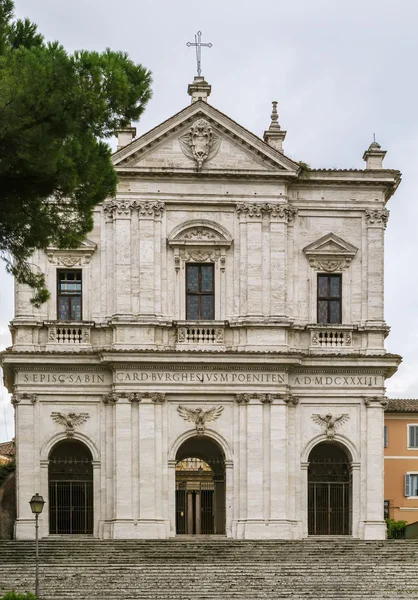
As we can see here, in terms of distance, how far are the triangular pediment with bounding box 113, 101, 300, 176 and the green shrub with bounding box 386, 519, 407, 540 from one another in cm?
1480

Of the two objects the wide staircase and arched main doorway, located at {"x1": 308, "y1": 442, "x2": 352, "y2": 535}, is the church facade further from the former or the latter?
the wide staircase

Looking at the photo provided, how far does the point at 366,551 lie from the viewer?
138 ft

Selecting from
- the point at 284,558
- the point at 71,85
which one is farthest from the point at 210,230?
the point at 71,85

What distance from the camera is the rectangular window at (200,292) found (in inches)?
1831

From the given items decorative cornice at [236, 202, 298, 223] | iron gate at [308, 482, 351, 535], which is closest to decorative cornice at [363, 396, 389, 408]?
iron gate at [308, 482, 351, 535]

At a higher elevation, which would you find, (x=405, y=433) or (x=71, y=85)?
(x=71, y=85)

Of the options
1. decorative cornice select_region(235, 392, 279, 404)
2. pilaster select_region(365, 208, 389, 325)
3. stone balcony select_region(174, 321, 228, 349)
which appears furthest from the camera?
pilaster select_region(365, 208, 389, 325)

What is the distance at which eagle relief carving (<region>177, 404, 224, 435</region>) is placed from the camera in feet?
150

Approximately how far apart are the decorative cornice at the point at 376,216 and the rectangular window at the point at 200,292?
5.85 m

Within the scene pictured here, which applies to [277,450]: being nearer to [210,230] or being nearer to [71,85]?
[210,230]

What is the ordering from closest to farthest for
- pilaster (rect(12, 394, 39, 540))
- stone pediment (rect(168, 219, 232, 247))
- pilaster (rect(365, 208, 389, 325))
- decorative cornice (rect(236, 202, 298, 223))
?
pilaster (rect(12, 394, 39, 540)) → stone pediment (rect(168, 219, 232, 247)) → decorative cornice (rect(236, 202, 298, 223)) → pilaster (rect(365, 208, 389, 325))

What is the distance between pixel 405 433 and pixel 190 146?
57.2 ft

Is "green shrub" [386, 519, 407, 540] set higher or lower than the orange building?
lower

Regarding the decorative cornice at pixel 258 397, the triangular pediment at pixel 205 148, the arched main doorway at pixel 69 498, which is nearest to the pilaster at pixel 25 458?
the arched main doorway at pixel 69 498
